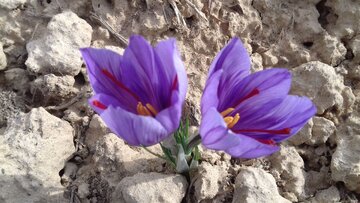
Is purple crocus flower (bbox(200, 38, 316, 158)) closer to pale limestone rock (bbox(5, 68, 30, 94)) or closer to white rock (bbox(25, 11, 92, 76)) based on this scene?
white rock (bbox(25, 11, 92, 76))

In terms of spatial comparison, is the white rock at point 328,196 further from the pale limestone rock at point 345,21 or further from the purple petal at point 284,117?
the pale limestone rock at point 345,21

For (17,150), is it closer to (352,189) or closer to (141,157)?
(141,157)

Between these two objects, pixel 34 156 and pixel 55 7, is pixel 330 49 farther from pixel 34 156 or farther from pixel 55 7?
pixel 34 156

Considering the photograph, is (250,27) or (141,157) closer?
(141,157)

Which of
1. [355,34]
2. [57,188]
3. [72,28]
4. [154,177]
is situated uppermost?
[355,34]

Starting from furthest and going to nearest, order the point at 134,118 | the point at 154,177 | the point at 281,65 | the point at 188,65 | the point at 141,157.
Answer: the point at 281,65
the point at 188,65
the point at 141,157
the point at 154,177
the point at 134,118

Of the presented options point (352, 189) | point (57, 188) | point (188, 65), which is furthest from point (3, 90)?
point (352, 189)
